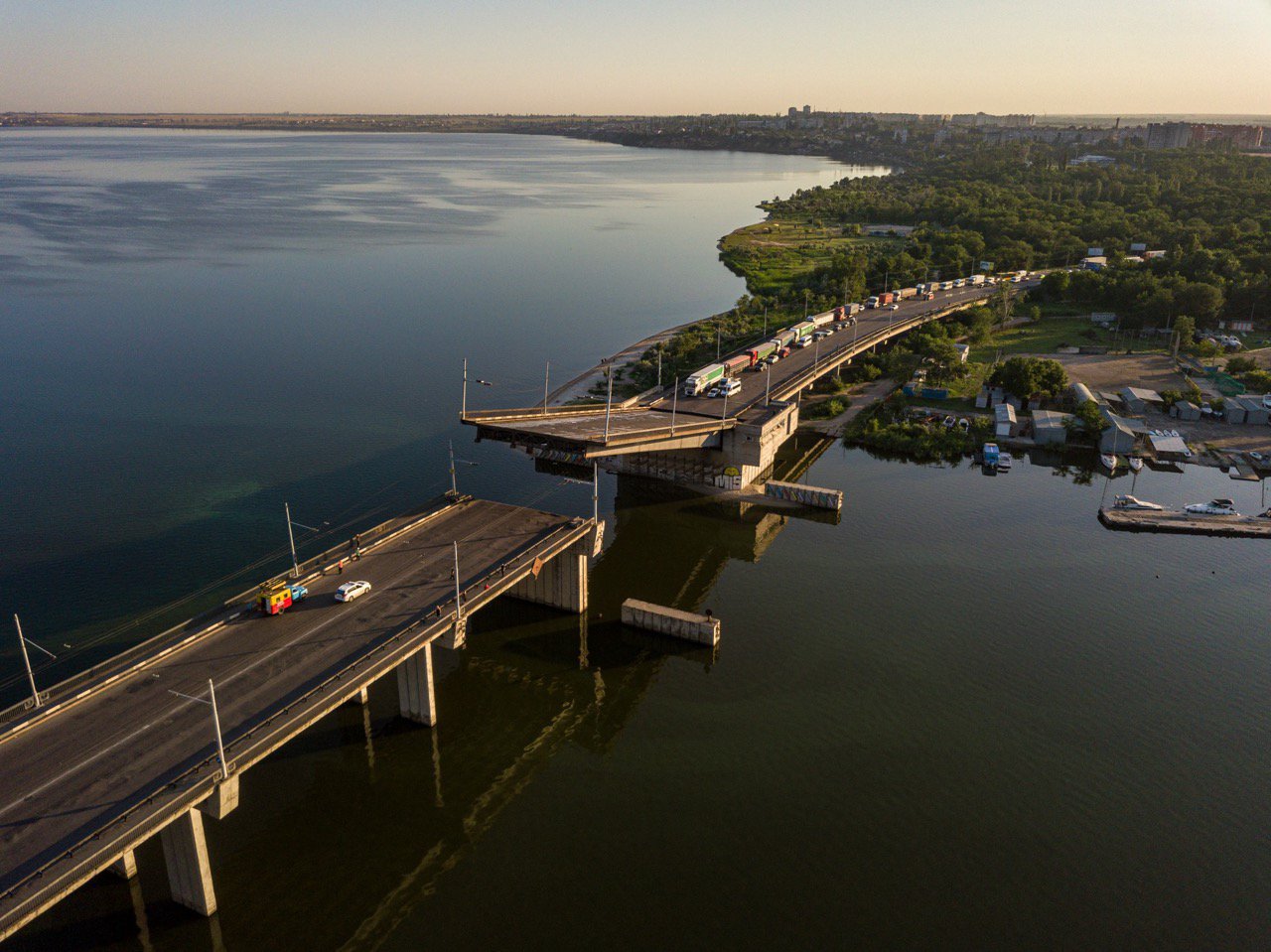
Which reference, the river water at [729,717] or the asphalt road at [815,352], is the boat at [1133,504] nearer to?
the river water at [729,717]

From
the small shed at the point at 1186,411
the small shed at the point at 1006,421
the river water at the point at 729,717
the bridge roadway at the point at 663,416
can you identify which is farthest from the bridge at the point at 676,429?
the small shed at the point at 1186,411

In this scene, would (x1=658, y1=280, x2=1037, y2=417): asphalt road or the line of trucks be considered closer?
(x1=658, y1=280, x2=1037, y2=417): asphalt road

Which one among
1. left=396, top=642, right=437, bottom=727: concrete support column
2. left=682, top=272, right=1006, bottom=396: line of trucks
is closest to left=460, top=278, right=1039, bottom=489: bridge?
left=682, top=272, right=1006, bottom=396: line of trucks

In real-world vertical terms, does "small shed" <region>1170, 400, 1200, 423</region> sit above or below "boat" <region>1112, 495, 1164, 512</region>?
above

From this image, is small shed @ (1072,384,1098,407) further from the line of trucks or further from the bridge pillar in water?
the bridge pillar in water

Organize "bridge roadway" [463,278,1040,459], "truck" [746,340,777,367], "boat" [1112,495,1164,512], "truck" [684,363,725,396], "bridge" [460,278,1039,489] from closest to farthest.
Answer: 1. "bridge roadway" [463,278,1040,459]
2. "bridge" [460,278,1039,489]
3. "boat" [1112,495,1164,512]
4. "truck" [684,363,725,396]
5. "truck" [746,340,777,367]

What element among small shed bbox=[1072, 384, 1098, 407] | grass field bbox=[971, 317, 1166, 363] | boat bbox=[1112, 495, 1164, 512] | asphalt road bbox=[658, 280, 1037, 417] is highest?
asphalt road bbox=[658, 280, 1037, 417]

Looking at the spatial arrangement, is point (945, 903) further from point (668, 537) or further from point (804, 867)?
point (668, 537)

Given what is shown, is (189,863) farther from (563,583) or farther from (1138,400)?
(1138,400)
